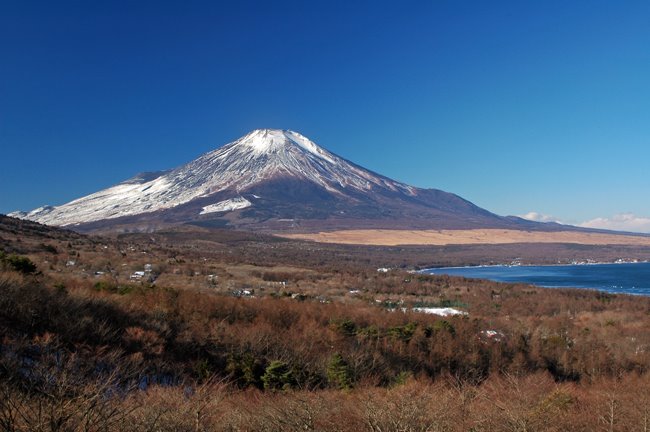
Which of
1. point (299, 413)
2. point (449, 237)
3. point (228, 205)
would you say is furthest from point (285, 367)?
point (228, 205)

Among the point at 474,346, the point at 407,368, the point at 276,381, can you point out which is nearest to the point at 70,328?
the point at 276,381

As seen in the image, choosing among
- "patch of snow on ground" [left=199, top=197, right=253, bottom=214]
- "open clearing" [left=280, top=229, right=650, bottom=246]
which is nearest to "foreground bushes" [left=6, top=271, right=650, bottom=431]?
"open clearing" [left=280, top=229, right=650, bottom=246]

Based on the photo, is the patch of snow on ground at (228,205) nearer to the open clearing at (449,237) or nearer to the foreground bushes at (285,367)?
the open clearing at (449,237)

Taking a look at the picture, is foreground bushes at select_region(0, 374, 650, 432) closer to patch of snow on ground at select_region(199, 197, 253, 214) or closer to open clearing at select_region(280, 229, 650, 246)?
open clearing at select_region(280, 229, 650, 246)

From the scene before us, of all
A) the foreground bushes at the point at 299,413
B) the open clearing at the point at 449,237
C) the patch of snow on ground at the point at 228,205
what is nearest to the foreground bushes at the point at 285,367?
the foreground bushes at the point at 299,413

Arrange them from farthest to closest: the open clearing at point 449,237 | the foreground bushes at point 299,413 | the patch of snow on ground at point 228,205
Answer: the patch of snow on ground at point 228,205 < the open clearing at point 449,237 < the foreground bushes at point 299,413

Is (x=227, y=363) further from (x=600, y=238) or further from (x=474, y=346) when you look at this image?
(x=600, y=238)
